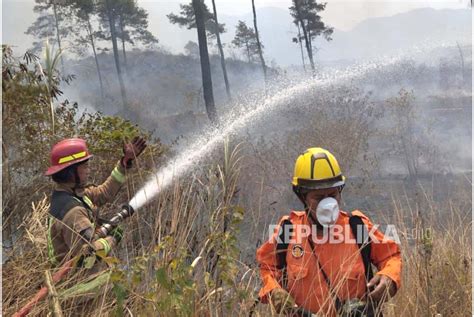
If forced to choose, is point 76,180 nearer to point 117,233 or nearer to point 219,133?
point 117,233

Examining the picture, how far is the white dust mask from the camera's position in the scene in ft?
7.07

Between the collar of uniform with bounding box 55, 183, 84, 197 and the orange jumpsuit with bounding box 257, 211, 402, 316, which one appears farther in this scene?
the collar of uniform with bounding box 55, 183, 84, 197

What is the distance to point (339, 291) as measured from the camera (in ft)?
7.13

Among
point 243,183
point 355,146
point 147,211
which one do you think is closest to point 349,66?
point 355,146

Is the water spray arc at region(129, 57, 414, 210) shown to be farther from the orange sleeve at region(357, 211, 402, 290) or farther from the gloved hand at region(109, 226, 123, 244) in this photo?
the orange sleeve at region(357, 211, 402, 290)

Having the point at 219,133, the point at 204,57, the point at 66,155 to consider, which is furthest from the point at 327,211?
the point at 204,57

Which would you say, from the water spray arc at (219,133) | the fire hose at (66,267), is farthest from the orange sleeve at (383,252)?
the fire hose at (66,267)

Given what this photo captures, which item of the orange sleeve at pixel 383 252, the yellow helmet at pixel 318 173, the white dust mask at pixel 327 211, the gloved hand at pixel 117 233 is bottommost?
the orange sleeve at pixel 383 252

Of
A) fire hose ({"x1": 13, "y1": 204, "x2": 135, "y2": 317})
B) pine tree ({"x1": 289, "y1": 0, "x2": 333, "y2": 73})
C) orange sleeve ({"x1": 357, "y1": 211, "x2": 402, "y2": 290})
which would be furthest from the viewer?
pine tree ({"x1": 289, "y1": 0, "x2": 333, "y2": 73})

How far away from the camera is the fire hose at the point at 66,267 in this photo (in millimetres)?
2244

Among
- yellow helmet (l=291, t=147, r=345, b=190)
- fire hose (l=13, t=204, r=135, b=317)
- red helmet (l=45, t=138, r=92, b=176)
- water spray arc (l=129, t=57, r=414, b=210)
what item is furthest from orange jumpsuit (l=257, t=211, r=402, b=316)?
red helmet (l=45, t=138, r=92, b=176)

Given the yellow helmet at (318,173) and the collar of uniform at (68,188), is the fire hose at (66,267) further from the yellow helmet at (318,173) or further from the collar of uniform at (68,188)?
the yellow helmet at (318,173)

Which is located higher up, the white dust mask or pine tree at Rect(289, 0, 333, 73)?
pine tree at Rect(289, 0, 333, 73)

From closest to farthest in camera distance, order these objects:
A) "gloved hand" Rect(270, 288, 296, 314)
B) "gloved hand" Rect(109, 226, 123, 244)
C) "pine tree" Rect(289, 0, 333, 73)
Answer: "gloved hand" Rect(270, 288, 296, 314) → "gloved hand" Rect(109, 226, 123, 244) → "pine tree" Rect(289, 0, 333, 73)
